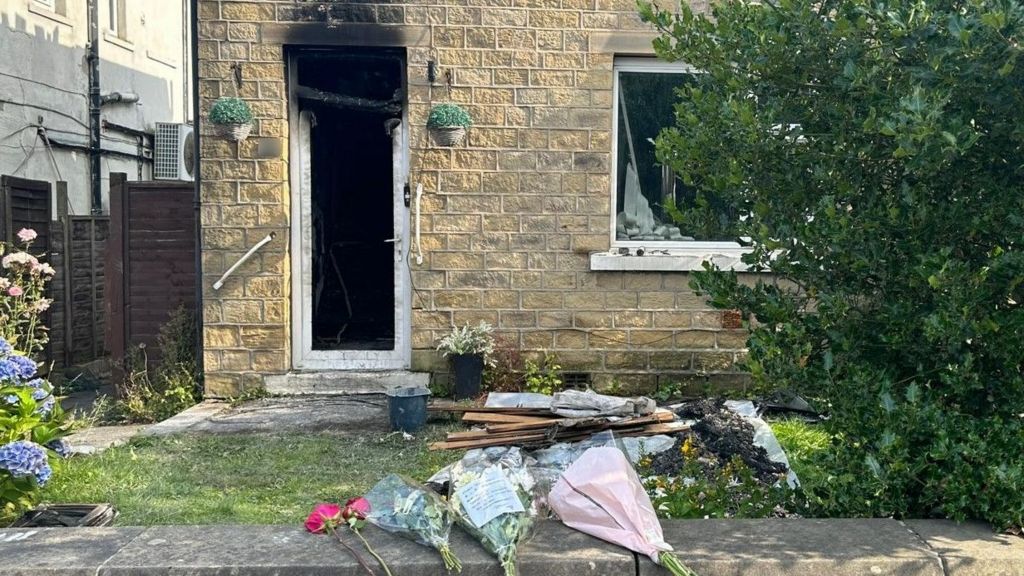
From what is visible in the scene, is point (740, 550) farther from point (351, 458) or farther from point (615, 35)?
point (615, 35)

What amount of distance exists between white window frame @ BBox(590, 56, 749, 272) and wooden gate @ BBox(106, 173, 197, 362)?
3.80 m

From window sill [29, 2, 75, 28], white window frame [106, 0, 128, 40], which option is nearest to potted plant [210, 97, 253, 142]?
window sill [29, 2, 75, 28]

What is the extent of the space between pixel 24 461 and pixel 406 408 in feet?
8.38

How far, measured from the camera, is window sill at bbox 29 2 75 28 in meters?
11.9

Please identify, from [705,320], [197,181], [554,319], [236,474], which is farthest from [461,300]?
[236,474]

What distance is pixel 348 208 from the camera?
10.6m

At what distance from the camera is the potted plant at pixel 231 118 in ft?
21.9

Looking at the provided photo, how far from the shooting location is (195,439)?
226 inches

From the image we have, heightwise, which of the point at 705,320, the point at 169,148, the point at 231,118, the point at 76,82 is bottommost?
the point at 705,320

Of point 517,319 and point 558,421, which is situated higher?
point 517,319

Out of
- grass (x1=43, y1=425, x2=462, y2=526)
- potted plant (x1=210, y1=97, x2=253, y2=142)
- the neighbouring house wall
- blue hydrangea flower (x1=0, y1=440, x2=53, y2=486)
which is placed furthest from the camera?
the neighbouring house wall

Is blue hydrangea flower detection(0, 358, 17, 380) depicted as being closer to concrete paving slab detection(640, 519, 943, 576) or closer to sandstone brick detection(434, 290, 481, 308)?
concrete paving slab detection(640, 519, 943, 576)

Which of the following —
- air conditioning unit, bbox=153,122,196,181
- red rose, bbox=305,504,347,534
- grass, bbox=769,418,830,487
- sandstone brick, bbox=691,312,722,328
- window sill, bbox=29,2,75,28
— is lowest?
grass, bbox=769,418,830,487

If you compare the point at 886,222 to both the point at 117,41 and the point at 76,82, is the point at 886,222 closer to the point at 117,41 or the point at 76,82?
the point at 76,82
